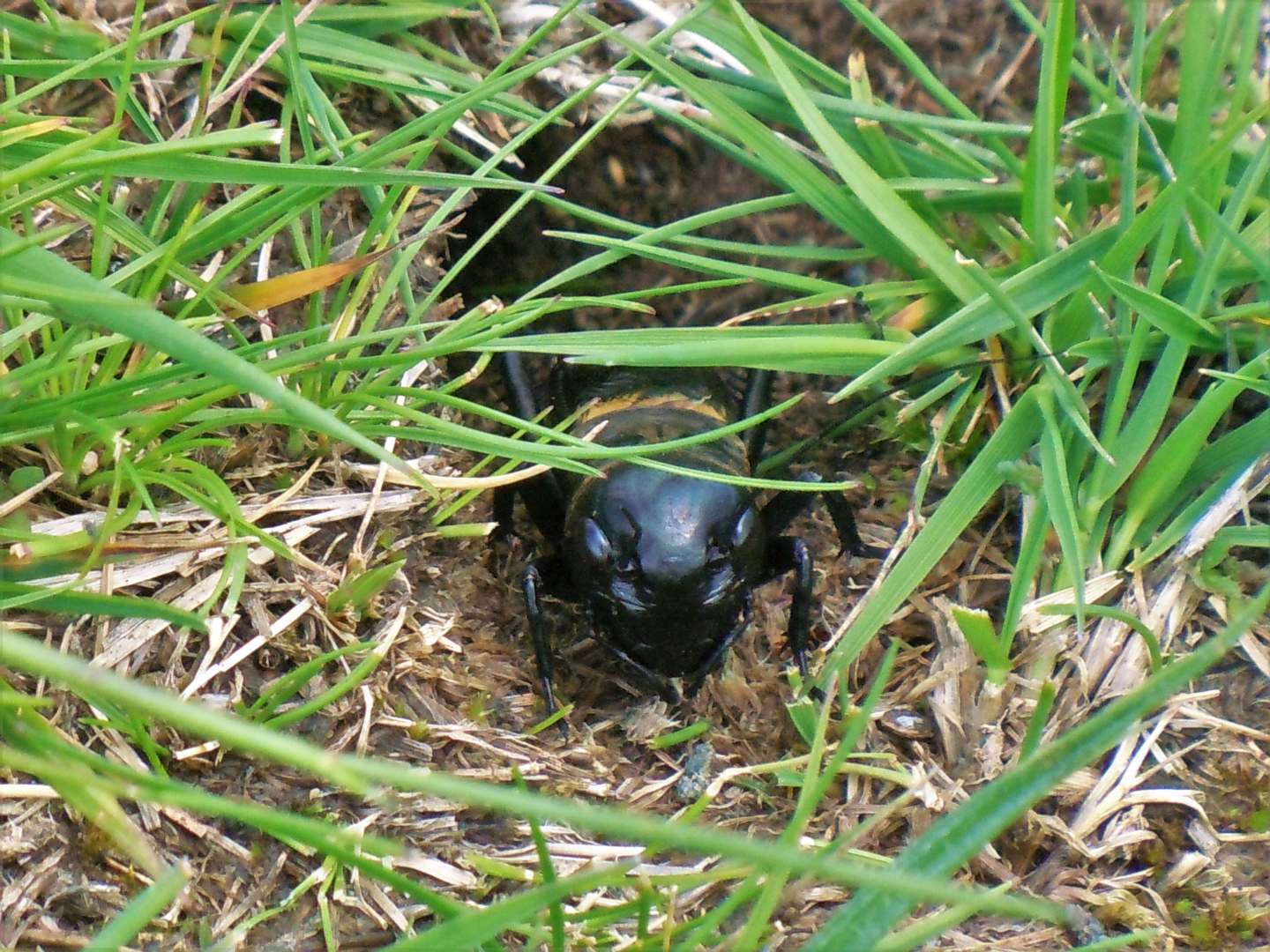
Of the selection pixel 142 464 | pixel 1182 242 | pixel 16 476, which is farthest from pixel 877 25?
pixel 16 476

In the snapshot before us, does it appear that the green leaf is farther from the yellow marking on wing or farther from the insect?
the yellow marking on wing

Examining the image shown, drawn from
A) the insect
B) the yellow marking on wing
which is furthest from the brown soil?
the yellow marking on wing

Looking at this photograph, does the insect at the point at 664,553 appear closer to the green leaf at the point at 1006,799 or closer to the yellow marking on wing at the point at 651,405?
the yellow marking on wing at the point at 651,405

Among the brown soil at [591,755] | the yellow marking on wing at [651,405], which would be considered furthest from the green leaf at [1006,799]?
the yellow marking on wing at [651,405]

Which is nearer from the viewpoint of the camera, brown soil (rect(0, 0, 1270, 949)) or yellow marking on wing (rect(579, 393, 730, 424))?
brown soil (rect(0, 0, 1270, 949))

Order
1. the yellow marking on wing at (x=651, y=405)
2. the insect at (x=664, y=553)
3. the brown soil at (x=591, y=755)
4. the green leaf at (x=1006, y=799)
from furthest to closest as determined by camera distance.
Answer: the yellow marking on wing at (x=651, y=405)
the insect at (x=664, y=553)
the brown soil at (x=591, y=755)
the green leaf at (x=1006, y=799)

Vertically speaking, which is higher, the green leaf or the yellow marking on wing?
the green leaf

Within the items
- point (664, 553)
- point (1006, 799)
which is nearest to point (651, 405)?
point (664, 553)
